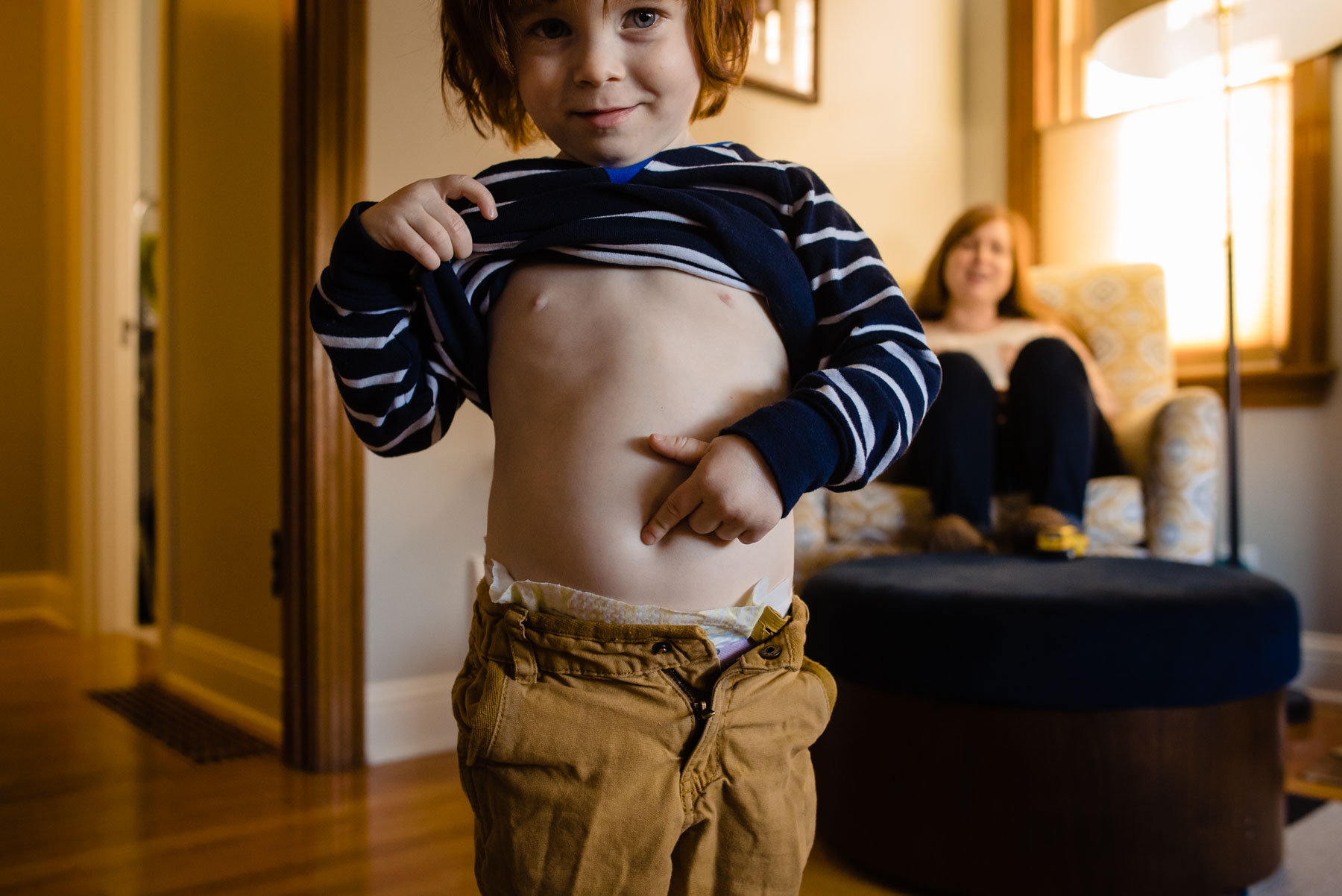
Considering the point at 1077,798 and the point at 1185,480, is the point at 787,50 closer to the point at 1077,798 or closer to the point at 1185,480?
the point at 1185,480

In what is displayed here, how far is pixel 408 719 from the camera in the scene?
1.75 metres

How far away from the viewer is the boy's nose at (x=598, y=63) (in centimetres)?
62

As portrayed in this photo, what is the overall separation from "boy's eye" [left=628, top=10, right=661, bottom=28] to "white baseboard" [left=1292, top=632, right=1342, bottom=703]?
2.23 m

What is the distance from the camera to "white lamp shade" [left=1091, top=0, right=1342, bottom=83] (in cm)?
217

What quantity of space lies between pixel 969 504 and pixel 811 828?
1164mm

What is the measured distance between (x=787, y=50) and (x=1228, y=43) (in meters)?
1.01

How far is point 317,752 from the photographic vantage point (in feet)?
5.42

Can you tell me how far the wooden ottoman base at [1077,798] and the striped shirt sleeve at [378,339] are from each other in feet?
2.32

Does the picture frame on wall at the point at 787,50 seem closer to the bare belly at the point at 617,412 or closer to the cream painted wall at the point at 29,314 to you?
the bare belly at the point at 617,412

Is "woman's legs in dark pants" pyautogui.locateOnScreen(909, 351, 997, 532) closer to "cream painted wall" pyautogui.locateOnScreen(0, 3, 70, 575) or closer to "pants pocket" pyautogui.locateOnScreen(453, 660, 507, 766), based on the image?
"pants pocket" pyautogui.locateOnScreen(453, 660, 507, 766)

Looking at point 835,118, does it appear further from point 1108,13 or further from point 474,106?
point 474,106

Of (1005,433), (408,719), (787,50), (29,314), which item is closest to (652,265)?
(408,719)

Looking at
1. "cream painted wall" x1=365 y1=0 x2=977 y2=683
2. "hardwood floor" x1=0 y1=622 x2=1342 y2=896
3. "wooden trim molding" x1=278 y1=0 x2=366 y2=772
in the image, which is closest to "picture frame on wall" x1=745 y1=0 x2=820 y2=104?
"cream painted wall" x1=365 y1=0 x2=977 y2=683

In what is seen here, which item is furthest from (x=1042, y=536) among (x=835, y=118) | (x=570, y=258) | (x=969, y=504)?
(x=835, y=118)
